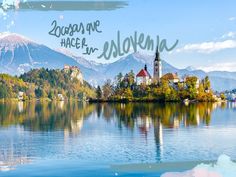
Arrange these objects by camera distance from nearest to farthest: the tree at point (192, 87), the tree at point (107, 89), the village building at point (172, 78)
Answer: the tree at point (192, 87) < the village building at point (172, 78) < the tree at point (107, 89)

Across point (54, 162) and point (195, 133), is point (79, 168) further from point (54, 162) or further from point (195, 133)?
point (195, 133)

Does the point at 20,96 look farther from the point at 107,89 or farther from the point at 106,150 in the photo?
the point at 106,150

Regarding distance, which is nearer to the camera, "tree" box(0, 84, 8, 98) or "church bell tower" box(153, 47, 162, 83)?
"church bell tower" box(153, 47, 162, 83)

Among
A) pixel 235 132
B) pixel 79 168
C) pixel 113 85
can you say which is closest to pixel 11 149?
pixel 79 168

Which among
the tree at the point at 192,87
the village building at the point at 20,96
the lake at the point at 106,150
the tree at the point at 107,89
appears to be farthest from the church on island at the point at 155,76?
the lake at the point at 106,150

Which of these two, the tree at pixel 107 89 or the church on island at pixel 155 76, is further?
the tree at pixel 107 89

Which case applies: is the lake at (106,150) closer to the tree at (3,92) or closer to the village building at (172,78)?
the village building at (172,78)

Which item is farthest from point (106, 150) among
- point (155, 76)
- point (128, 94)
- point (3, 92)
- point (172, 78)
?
point (3, 92)

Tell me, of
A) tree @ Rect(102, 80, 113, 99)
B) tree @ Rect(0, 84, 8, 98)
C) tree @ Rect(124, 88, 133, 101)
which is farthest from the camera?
tree @ Rect(0, 84, 8, 98)

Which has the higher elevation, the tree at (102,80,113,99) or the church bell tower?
the church bell tower

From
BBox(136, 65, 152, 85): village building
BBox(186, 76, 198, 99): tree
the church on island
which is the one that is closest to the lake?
BBox(186, 76, 198, 99): tree

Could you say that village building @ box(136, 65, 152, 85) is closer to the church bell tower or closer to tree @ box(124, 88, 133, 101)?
the church bell tower

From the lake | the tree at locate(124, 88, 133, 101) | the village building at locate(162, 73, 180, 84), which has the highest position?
the village building at locate(162, 73, 180, 84)

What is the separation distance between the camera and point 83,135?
30219 millimetres
